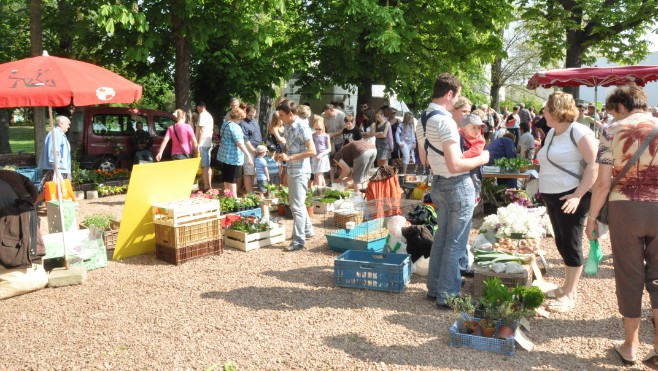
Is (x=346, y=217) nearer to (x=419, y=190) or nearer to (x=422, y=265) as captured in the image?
(x=419, y=190)

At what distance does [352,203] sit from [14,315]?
208 inches

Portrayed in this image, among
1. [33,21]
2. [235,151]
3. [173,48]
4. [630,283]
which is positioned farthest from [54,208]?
[173,48]

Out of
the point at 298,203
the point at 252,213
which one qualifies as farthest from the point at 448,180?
the point at 252,213

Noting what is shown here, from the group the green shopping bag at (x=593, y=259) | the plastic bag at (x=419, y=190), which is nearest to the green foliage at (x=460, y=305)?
the green shopping bag at (x=593, y=259)

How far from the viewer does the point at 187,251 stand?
7246 millimetres

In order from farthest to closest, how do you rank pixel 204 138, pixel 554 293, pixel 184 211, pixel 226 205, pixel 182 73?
pixel 182 73 < pixel 204 138 < pixel 226 205 < pixel 184 211 < pixel 554 293

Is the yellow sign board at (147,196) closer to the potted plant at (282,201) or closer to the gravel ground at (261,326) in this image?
the gravel ground at (261,326)

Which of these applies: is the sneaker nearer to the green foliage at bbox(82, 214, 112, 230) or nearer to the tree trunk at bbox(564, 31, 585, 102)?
the green foliage at bbox(82, 214, 112, 230)

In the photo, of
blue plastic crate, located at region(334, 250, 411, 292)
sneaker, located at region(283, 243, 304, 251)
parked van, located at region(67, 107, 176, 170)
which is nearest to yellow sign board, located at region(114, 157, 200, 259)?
sneaker, located at region(283, 243, 304, 251)

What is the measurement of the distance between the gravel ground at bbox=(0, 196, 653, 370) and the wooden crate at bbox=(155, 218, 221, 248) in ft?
1.40

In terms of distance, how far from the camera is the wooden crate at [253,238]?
7.85 meters

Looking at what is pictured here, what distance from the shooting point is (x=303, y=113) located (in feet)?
27.9

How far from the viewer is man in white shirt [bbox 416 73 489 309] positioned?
→ 194 inches

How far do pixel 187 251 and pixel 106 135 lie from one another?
774cm
